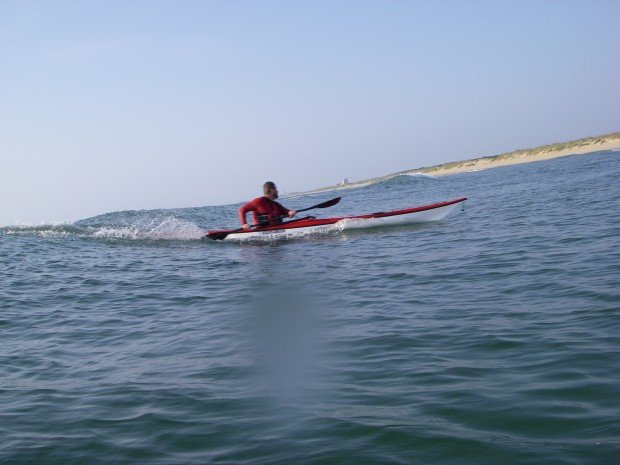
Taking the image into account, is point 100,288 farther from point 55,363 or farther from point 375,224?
point 375,224

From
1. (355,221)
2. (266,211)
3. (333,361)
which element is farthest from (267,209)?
(333,361)

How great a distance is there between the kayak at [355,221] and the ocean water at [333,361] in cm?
436

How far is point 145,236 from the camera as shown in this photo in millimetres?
18109

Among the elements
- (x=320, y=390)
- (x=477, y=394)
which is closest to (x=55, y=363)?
(x=320, y=390)

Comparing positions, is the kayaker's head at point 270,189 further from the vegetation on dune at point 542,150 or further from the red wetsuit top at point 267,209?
the vegetation on dune at point 542,150

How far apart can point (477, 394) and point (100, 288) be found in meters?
7.57

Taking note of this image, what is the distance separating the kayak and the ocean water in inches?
172

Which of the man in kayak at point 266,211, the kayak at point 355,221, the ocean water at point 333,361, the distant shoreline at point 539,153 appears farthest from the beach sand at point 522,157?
the ocean water at point 333,361

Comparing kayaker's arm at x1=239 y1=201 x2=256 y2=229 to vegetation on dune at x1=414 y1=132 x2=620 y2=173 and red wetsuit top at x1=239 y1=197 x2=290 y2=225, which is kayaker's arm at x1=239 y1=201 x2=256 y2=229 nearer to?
red wetsuit top at x1=239 y1=197 x2=290 y2=225

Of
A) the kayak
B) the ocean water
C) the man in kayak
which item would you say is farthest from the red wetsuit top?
the ocean water

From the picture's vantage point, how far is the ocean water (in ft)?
10.9

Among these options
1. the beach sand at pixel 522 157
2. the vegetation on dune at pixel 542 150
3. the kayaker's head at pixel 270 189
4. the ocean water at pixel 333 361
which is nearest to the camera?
the ocean water at pixel 333 361

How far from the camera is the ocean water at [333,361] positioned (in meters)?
3.31

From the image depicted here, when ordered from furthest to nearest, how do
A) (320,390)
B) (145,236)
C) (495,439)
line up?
(145,236) → (320,390) → (495,439)
